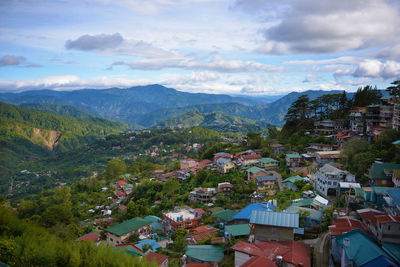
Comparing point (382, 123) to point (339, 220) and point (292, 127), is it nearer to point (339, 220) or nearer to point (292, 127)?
point (292, 127)

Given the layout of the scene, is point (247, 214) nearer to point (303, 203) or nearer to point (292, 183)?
point (303, 203)

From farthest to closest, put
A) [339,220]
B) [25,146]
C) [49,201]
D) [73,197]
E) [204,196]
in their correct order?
[25,146] < [73,197] < [49,201] < [204,196] < [339,220]

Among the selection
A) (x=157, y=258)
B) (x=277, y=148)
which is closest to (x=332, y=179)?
(x=157, y=258)

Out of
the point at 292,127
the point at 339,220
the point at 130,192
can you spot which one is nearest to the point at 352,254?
the point at 339,220

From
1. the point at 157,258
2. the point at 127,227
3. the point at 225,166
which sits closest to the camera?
the point at 157,258

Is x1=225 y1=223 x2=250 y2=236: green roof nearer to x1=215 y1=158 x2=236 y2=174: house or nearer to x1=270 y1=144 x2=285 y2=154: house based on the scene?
x1=215 y1=158 x2=236 y2=174: house

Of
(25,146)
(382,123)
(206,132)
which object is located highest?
(382,123)

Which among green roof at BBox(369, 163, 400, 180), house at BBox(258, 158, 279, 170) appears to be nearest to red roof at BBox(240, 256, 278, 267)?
green roof at BBox(369, 163, 400, 180)
